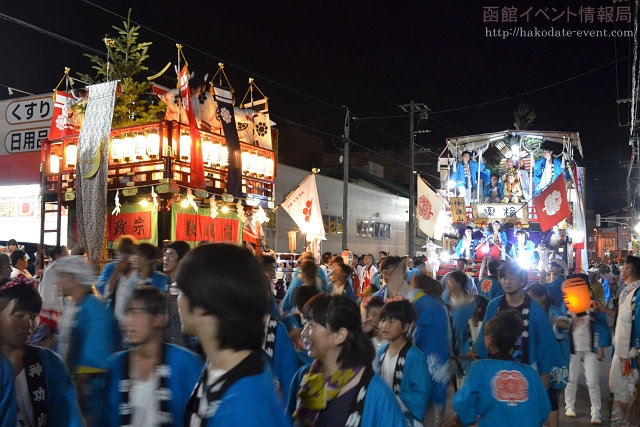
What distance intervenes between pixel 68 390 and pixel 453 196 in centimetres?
1800

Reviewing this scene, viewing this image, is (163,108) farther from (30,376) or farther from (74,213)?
(30,376)

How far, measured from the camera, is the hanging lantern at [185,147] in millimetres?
15609

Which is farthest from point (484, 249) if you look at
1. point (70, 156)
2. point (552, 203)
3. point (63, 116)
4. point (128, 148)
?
point (63, 116)

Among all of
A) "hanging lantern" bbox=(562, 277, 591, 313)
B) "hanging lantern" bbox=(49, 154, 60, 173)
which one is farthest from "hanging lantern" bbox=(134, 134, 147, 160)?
"hanging lantern" bbox=(562, 277, 591, 313)

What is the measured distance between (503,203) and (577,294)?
1189 cm

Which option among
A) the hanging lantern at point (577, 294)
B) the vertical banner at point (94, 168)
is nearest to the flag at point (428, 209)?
the vertical banner at point (94, 168)

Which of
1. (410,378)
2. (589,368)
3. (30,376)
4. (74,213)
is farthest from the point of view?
(74,213)

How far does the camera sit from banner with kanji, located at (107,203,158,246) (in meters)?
16.0

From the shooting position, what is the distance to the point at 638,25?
15203mm

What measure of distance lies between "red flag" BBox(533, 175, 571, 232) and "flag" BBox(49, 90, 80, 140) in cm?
1329

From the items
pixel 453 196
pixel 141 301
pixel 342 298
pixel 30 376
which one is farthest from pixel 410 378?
pixel 453 196

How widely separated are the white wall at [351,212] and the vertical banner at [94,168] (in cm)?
1108

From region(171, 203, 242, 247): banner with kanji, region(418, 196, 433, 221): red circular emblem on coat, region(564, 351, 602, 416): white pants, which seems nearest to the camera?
region(564, 351, 602, 416): white pants

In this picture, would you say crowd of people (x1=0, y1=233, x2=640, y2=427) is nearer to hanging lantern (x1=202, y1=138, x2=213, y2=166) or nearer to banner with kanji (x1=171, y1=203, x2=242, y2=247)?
banner with kanji (x1=171, y1=203, x2=242, y2=247)
